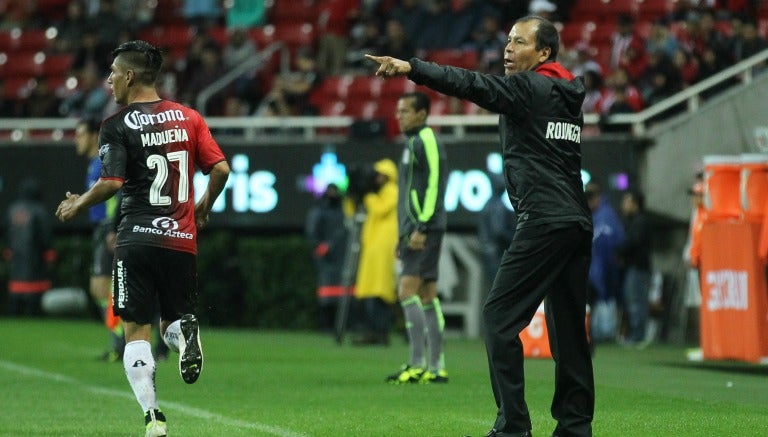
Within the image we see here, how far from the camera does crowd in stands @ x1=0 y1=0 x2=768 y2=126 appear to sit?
20.4 metres

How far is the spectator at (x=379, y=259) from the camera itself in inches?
731

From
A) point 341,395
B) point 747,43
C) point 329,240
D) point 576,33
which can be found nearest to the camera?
point 341,395

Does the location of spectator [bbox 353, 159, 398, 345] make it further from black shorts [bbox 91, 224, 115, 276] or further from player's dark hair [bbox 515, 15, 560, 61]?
player's dark hair [bbox 515, 15, 560, 61]

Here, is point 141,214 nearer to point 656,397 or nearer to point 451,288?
point 656,397

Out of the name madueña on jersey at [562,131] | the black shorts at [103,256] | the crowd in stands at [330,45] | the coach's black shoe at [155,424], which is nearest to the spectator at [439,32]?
→ the crowd in stands at [330,45]

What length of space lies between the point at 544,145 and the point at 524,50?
52cm

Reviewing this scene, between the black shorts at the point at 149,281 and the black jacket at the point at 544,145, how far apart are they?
185 centimetres

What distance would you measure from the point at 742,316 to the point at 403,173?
3.45 meters

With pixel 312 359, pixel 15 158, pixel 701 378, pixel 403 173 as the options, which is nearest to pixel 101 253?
pixel 312 359

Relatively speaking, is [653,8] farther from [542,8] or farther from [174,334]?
[174,334]

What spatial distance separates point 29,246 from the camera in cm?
2255

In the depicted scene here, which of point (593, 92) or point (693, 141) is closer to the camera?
point (693, 141)

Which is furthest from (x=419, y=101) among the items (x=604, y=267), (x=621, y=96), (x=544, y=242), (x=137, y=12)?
(x=137, y=12)

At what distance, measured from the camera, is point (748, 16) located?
66.6ft
